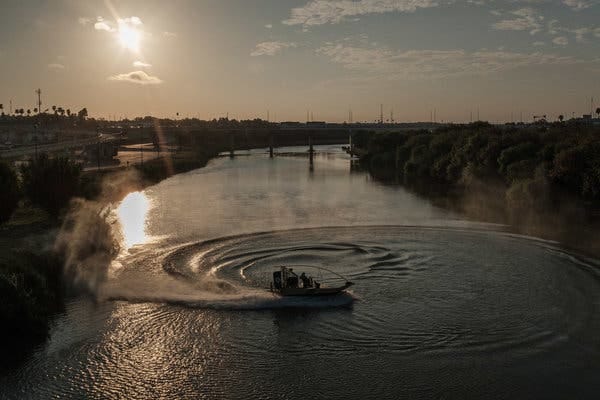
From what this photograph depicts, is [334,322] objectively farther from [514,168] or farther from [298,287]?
[514,168]

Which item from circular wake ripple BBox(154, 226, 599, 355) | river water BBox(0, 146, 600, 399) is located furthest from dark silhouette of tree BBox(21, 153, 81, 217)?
circular wake ripple BBox(154, 226, 599, 355)

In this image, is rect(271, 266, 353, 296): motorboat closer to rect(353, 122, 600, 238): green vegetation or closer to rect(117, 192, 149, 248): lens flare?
rect(117, 192, 149, 248): lens flare

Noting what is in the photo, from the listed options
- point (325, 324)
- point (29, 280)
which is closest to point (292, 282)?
point (325, 324)

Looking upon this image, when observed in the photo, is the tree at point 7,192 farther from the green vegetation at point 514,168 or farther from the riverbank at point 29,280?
the green vegetation at point 514,168

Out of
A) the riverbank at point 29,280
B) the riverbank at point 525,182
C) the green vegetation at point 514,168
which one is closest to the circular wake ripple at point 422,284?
the riverbank at point 29,280

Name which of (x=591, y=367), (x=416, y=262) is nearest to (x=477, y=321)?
(x=591, y=367)
